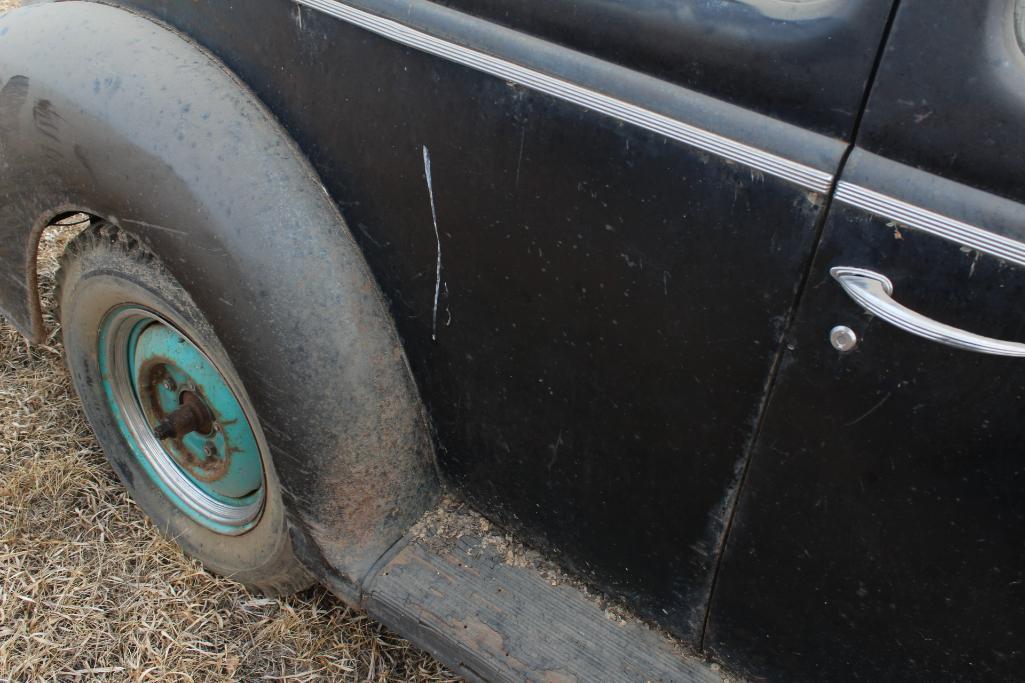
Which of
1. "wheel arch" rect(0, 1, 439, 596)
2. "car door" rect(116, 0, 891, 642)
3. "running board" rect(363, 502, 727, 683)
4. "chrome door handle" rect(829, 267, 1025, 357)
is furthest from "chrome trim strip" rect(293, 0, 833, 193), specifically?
"running board" rect(363, 502, 727, 683)

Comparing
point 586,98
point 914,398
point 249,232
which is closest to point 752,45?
point 586,98

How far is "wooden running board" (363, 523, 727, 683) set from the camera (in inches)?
63.1

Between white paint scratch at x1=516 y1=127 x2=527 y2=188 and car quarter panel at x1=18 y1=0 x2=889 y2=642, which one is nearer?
car quarter panel at x1=18 y1=0 x2=889 y2=642

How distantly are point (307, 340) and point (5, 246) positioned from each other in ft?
2.92

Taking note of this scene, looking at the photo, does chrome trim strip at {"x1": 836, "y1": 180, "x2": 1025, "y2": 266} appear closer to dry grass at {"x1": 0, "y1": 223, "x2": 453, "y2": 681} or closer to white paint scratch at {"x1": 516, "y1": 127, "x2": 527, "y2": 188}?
white paint scratch at {"x1": 516, "y1": 127, "x2": 527, "y2": 188}

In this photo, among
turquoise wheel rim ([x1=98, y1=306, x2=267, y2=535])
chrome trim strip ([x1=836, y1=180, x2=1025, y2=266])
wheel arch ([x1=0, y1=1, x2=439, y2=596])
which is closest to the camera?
chrome trim strip ([x1=836, y1=180, x2=1025, y2=266])

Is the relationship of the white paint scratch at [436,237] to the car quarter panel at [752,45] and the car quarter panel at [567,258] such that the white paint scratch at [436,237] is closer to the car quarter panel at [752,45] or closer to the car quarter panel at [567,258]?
the car quarter panel at [567,258]

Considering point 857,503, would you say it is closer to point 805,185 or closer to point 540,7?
point 805,185

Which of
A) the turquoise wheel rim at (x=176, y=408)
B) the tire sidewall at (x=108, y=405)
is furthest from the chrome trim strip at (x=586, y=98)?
the turquoise wheel rim at (x=176, y=408)

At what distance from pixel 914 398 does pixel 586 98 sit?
589 millimetres

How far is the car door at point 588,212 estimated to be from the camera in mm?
1150

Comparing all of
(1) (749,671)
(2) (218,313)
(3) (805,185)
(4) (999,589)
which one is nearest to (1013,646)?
(4) (999,589)

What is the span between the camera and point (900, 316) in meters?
1.08

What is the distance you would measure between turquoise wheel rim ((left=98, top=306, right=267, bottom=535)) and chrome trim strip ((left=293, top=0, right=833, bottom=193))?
78cm
